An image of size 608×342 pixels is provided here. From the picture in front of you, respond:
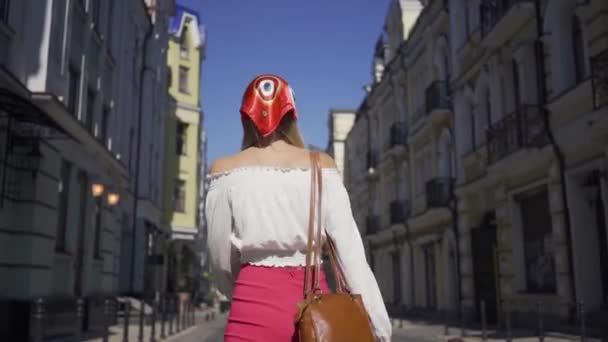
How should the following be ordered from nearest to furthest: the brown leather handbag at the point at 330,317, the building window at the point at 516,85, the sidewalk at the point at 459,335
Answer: the brown leather handbag at the point at 330,317 < the sidewalk at the point at 459,335 < the building window at the point at 516,85

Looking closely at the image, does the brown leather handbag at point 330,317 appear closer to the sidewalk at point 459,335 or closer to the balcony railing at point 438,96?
the sidewalk at point 459,335

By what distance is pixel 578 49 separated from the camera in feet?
50.9

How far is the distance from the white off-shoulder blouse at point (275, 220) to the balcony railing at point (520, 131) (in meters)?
15.1

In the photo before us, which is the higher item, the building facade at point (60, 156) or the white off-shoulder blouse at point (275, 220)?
the building facade at point (60, 156)

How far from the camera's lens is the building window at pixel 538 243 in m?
16.5

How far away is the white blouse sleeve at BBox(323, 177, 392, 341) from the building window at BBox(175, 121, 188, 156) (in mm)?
36383

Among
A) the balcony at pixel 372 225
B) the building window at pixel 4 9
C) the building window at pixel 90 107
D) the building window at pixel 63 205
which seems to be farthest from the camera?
the balcony at pixel 372 225

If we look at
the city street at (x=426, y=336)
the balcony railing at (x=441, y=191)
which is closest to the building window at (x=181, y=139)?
the balcony railing at (x=441, y=191)

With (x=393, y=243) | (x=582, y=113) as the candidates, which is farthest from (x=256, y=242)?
(x=393, y=243)

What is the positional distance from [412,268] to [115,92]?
57.8 ft

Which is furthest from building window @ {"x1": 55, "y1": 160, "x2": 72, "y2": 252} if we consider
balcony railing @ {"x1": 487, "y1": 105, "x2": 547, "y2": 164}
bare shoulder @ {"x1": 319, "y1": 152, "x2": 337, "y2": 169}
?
bare shoulder @ {"x1": 319, "y1": 152, "x2": 337, "y2": 169}

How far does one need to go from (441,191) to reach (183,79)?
21.3 metres

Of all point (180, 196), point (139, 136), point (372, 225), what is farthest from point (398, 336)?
point (180, 196)

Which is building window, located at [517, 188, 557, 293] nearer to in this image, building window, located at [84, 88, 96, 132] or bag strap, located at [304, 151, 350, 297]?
building window, located at [84, 88, 96, 132]
